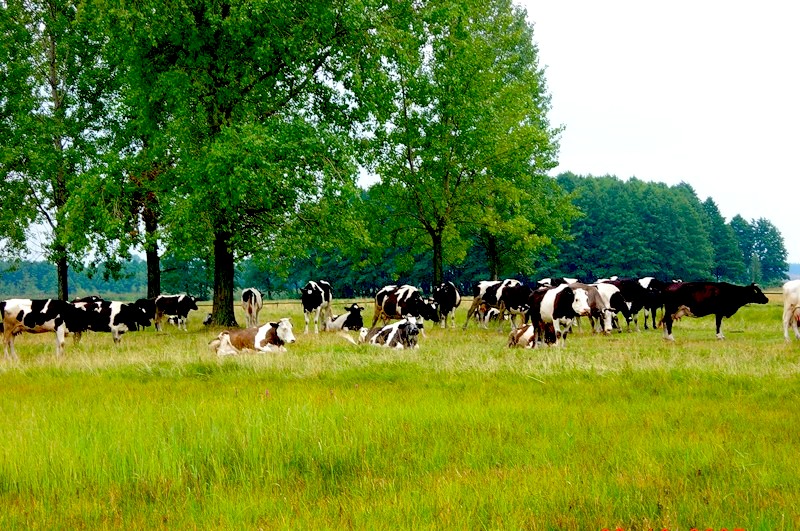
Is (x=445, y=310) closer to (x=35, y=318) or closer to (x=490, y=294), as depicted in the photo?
(x=490, y=294)

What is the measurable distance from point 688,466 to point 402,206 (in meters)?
25.4

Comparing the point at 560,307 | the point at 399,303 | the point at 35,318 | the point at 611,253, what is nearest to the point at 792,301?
the point at 560,307

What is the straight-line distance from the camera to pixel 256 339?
16984mm

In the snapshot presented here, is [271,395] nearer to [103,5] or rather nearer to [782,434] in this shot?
[782,434]

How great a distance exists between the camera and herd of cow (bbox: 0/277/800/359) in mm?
17108

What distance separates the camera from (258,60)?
22.0 m

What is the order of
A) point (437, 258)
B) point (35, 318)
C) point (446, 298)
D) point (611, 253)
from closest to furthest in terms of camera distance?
point (35, 318) < point (446, 298) < point (437, 258) < point (611, 253)

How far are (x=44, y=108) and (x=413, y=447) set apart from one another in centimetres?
2977

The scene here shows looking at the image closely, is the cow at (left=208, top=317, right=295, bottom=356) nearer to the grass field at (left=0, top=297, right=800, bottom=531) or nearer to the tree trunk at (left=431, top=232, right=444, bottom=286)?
the grass field at (left=0, top=297, right=800, bottom=531)

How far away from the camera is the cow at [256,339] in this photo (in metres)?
16.6

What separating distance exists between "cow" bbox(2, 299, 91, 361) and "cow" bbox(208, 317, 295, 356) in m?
4.29

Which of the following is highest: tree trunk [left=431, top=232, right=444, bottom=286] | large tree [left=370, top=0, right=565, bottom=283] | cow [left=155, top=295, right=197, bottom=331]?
large tree [left=370, top=0, right=565, bottom=283]

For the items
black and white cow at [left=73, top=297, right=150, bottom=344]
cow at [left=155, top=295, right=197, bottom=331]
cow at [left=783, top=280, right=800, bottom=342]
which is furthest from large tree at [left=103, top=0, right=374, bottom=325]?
cow at [left=783, top=280, right=800, bottom=342]

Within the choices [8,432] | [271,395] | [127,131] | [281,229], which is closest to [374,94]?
[281,229]
